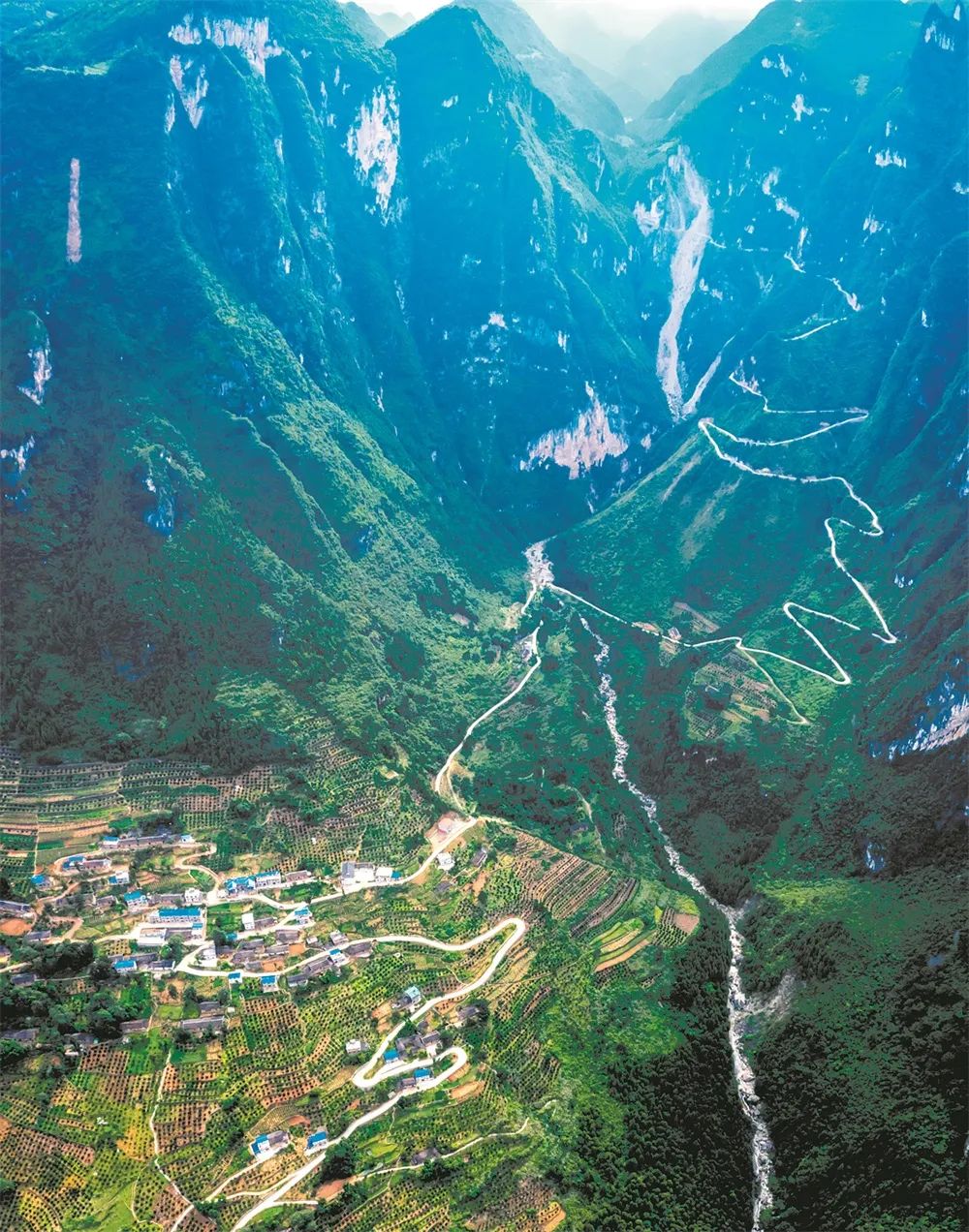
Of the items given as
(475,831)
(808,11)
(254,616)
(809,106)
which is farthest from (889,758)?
(808,11)

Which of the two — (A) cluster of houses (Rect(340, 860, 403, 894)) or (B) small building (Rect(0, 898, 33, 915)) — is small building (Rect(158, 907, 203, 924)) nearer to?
(B) small building (Rect(0, 898, 33, 915))

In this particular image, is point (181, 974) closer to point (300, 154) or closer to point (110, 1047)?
point (110, 1047)

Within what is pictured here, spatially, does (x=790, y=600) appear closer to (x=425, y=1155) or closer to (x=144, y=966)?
(x=425, y=1155)

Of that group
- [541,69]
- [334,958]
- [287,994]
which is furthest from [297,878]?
[541,69]

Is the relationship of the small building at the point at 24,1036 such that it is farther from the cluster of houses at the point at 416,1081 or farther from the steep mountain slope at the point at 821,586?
the steep mountain slope at the point at 821,586

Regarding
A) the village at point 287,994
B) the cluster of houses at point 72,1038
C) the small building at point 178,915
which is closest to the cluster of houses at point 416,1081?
the village at point 287,994
